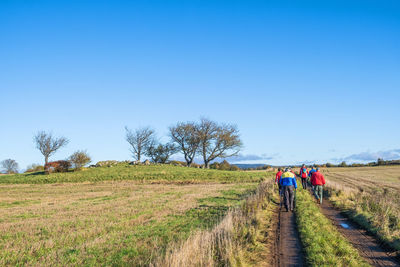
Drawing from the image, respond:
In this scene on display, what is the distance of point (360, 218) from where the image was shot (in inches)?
504

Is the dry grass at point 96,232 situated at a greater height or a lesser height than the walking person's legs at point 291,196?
lesser

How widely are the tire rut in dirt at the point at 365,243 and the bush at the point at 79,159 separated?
4781 centimetres

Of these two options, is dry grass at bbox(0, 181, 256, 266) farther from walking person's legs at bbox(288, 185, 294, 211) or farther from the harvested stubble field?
walking person's legs at bbox(288, 185, 294, 211)

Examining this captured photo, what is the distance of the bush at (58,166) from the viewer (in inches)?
2064

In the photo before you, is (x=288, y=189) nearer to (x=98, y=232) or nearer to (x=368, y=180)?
(x=98, y=232)

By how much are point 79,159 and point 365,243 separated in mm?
51418

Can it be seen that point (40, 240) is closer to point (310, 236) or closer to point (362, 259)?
point (310, 236)

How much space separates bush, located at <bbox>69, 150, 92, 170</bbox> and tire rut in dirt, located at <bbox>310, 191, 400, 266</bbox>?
4781 centimetres

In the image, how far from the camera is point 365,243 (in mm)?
9305

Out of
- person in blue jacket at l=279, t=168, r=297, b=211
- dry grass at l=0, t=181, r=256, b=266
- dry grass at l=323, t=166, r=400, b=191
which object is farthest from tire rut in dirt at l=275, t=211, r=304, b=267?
dry grass at l=323, t=166, r=400, b=191

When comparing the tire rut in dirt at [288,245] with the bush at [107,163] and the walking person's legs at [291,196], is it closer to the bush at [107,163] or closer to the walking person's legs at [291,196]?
the walking person's legs at [291,196]

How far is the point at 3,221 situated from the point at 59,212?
2.76 metres

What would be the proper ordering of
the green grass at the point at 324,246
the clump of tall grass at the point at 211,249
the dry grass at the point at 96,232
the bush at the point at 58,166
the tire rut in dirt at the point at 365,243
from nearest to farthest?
the clump of tall grass at the point at 211,249, the green grass at the point at 324,246, the tire rut in dirt at the point at 365,243, the dry grass at the point at 96,232, the bush at the point at 58,166

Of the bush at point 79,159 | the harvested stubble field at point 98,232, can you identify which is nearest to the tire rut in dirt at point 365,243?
the harvested stubble field at point 98,232
